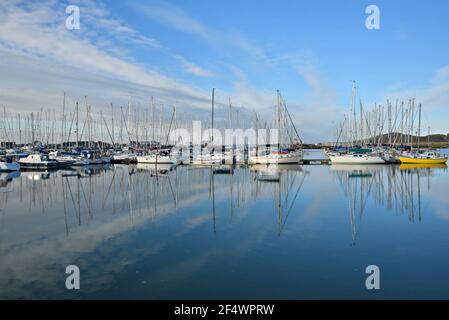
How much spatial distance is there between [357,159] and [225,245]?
4699cm

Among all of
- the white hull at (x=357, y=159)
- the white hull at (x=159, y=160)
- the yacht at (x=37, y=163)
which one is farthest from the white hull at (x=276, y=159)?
the yacht at (x=37, y=163)

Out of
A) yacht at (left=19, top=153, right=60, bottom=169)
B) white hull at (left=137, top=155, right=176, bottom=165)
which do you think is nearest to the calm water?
yacht at (left=19, top=153, right=60, bottom=169)

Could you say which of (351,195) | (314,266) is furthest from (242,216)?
(351,195)

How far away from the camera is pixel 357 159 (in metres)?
54.6

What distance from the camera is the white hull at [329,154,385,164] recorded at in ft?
177

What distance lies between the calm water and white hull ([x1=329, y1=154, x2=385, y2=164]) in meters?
31.4

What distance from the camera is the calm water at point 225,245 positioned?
8516 millimetres

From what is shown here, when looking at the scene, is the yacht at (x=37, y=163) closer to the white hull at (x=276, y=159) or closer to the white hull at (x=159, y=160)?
the white hull at (x=159, y=160)
